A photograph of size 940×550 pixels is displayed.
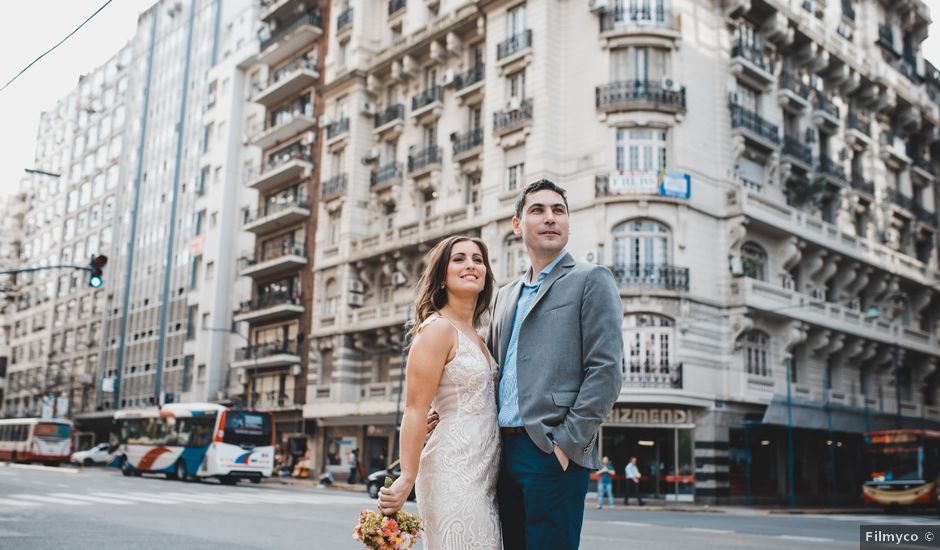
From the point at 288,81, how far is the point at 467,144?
14.3 meters

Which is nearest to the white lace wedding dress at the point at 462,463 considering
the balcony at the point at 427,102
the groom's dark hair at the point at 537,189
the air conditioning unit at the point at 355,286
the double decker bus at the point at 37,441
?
the groom's dark hair at the point at 537,189

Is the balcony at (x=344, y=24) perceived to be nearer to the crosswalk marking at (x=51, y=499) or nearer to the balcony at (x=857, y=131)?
the balcony at (x=857, y=131)

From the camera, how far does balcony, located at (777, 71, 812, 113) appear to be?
32.9 metres

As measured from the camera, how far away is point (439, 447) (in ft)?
12.0

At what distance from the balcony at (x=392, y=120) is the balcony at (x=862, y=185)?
19.2 metres

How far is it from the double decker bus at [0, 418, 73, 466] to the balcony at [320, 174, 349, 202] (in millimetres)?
22542

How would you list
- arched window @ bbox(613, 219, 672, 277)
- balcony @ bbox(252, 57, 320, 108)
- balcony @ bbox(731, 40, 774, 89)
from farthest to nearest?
1. balcony @ bbox(252, 57, 320, 108)
2. balcony @ bbox(731, 40, 774, 89)
3. arched window @ bbox(613, 219, 672, 277)

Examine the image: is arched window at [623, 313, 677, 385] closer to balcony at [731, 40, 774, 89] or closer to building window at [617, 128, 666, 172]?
building window at [617, 128, 666, 172]

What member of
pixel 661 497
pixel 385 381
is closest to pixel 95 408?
pixel 385 381

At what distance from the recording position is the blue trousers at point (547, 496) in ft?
11.3

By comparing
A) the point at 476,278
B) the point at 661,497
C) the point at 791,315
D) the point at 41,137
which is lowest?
the point at 661,497

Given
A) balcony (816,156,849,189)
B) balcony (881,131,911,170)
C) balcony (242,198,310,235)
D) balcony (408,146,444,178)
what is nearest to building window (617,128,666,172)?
balcony (408,146,444,178)

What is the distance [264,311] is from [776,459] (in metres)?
24.3

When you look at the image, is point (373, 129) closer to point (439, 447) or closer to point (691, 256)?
point (691, 256)
